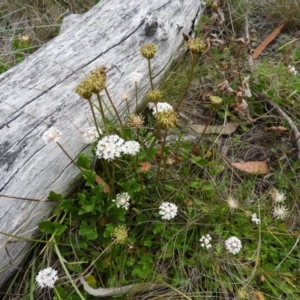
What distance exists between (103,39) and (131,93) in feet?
1.26

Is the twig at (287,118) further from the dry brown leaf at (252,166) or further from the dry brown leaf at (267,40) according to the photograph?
the dry brown leaf at (267,40)

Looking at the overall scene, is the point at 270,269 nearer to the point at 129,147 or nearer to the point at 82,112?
the point at 129,147

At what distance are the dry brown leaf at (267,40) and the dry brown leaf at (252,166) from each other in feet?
3.27

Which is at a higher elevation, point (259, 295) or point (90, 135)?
point (90, 135)

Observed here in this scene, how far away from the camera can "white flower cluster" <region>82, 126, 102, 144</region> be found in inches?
80.4

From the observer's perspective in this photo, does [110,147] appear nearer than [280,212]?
Yes

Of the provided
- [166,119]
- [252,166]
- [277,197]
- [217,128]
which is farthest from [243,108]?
[166,119]

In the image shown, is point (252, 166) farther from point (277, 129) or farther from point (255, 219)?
point (255, 219)

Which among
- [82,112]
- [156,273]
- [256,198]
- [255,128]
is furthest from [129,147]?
[255,128]

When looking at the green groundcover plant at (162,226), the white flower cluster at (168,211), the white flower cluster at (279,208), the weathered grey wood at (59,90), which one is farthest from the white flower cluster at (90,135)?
the white flower cluster at (279,208)

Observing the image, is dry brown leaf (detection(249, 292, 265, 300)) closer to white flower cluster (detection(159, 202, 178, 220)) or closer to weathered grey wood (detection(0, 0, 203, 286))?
white flower cluster (detection(159, 202, 178, 220))

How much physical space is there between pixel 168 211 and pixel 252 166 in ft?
2.46

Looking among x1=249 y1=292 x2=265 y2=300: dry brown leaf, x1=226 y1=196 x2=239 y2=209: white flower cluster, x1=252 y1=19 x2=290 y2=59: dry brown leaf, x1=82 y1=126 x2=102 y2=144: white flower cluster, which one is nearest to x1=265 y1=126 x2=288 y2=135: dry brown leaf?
x1=226 y1=196 x2=239 y2=209: white flower cluster

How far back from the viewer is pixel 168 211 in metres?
1.97
